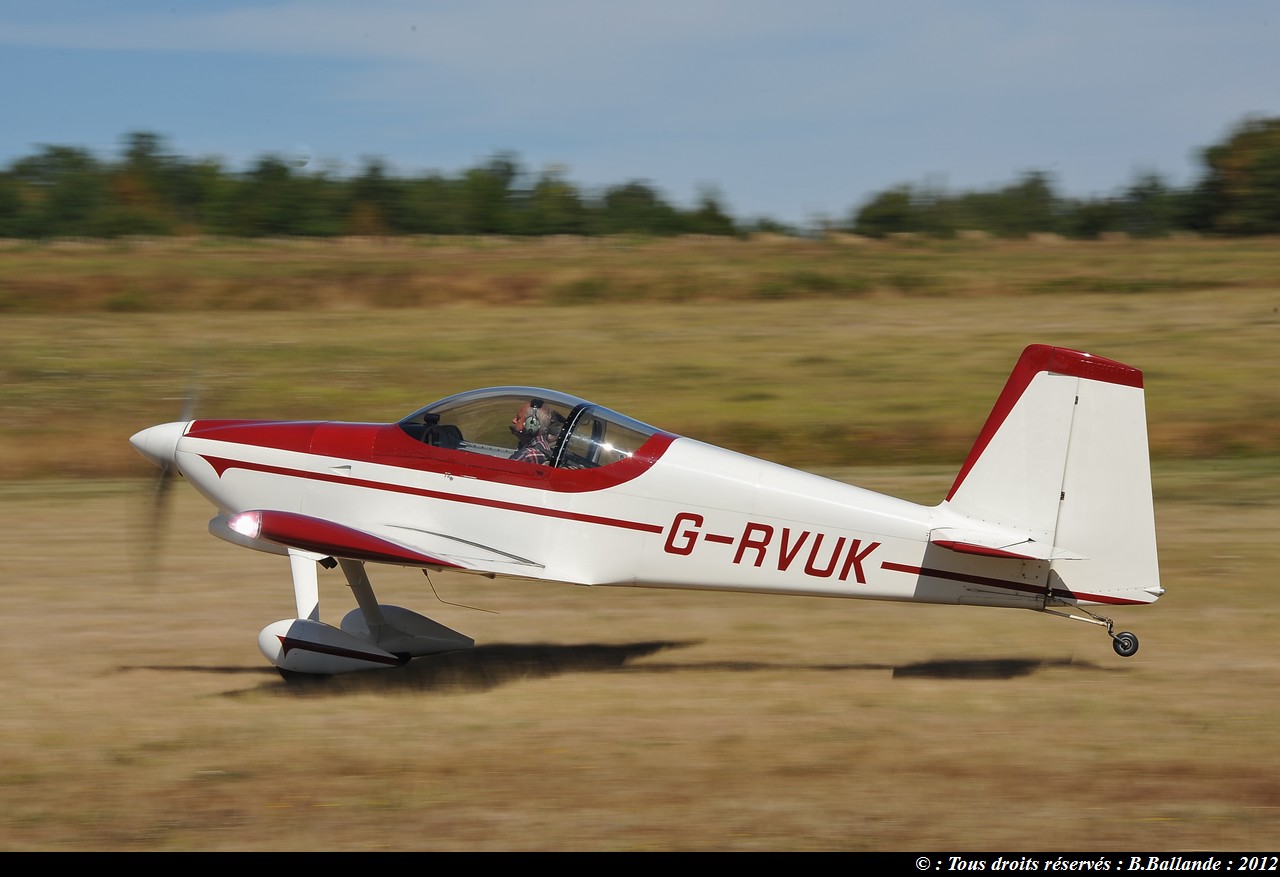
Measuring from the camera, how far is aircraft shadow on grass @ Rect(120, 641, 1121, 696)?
7.69m

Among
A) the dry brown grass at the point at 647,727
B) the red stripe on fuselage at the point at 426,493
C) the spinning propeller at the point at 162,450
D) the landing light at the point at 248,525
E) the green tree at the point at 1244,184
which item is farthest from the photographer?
the green tree at the point at 1244,184

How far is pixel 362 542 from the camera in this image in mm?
7023

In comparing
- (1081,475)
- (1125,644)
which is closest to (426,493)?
(1081,475)

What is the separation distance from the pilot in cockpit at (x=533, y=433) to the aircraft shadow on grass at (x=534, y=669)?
1.44 meters

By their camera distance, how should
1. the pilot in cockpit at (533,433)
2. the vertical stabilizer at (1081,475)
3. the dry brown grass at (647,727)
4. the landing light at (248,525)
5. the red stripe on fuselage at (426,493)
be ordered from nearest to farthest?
1. the dry brown grass at (647,727)
2. the landing light at (248,525)
3. the vertical stabilizer at (1081,475)
4. the red stripe on fuselage at (426,493)
5. the pilot in cockpit at (533,433)

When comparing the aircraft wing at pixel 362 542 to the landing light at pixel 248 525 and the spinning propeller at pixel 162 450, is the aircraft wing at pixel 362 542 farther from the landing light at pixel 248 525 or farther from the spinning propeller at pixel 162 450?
the spinning propeller at pixel 162 450

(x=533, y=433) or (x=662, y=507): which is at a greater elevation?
(x=533, y=433)

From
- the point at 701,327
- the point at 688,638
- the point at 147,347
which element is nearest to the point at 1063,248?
the point at 701,327

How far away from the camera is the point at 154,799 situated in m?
5.91

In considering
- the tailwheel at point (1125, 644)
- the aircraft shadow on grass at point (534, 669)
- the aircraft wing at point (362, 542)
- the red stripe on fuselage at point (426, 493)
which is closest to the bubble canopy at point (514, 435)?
the red stripe on fuselage at point (426, 493)

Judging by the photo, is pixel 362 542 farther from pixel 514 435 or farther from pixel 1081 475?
pixel 1081 475

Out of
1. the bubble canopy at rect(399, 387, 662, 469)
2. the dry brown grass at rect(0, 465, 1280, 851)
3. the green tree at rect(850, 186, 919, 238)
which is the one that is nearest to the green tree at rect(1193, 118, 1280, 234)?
the green tree at rect(850, 186, 919, 238)

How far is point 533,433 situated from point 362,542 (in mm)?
1278

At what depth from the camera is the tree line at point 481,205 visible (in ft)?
169
